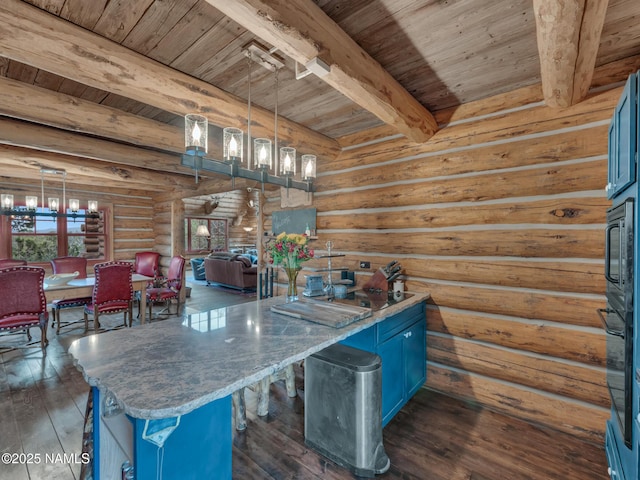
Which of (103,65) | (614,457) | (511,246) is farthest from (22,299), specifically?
(614,457)

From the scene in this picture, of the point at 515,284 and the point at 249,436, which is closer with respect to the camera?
the point at 249,436

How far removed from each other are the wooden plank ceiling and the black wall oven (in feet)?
3.17

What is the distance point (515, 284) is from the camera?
8.09ft

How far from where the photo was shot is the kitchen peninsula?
105 cm

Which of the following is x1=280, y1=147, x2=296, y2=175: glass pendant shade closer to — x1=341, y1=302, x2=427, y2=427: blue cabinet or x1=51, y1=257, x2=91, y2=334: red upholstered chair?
x1=341, y1=302, x2=427, y2=427: blue cabinet

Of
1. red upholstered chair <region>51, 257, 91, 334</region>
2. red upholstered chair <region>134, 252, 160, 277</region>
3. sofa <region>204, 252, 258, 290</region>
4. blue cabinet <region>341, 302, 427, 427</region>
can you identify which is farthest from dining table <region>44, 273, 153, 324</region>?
blue cabinet <region>341, 302, 427, 427</region>

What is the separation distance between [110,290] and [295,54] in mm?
4185

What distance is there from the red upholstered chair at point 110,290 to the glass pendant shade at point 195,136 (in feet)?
10.7

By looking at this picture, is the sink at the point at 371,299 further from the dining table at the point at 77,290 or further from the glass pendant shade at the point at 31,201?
the glass pendant shade at the point at 31,201

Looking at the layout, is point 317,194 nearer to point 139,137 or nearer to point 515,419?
point 139,137

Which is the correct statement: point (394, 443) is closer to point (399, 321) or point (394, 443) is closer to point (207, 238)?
point (399, 321)

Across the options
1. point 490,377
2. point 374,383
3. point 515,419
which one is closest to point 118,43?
point 374,383

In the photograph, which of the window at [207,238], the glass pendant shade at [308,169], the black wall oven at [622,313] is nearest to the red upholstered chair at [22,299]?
the glass pendant shade at [308,169]

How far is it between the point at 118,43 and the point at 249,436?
2980mm
